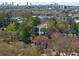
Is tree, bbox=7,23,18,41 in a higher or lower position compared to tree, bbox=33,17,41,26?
lower

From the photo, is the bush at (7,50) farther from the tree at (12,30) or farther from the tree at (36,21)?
the tree at (36,21)

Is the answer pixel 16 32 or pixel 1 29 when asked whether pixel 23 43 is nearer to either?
pixel 16 32

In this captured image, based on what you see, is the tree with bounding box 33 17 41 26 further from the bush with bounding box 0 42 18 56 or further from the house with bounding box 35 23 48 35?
the bush with bounding box 0 42 18 56

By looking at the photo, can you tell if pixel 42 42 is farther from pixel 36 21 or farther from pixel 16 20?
pixel 16 20

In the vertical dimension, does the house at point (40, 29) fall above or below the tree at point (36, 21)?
below

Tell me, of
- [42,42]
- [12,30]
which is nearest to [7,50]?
[12,30]

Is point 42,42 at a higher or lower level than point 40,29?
lower

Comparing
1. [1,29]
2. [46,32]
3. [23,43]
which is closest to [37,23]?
[46,32]

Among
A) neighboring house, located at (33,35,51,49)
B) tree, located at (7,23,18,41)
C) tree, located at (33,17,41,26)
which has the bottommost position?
neighboring house, located at (33,35,51,49)

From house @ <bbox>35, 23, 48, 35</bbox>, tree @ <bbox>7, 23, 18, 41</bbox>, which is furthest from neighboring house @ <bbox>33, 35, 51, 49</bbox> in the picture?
tree @ <bbox>7, 23, 18, 41</bbox>

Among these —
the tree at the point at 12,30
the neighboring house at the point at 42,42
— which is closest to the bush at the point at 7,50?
the tree at the point at 12,30

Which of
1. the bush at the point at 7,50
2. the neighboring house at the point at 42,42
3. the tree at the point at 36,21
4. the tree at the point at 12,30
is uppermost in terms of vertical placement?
the tree at the point at 36,21
